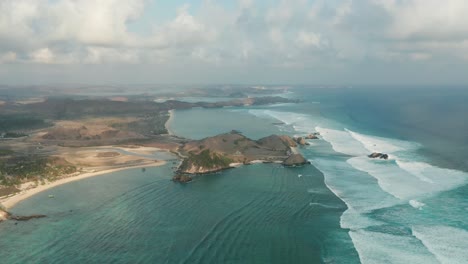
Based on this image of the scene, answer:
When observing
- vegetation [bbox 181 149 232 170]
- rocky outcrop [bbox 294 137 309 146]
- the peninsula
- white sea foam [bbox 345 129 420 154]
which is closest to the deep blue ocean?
vegetation [bbox 181 149 232 170]

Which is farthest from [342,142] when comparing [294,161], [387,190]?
[387,190]

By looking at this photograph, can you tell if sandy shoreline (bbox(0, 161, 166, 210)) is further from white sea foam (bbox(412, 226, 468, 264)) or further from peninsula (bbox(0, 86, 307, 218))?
white sea foam (bbox(412, 226, 468, 264))

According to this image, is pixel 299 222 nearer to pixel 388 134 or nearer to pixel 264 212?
pixel 264 212

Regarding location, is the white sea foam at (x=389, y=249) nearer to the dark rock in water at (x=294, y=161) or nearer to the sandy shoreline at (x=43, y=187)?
the dark rock in water at (x=294, y=161)

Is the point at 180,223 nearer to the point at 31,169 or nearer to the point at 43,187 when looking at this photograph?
the point at 43,187

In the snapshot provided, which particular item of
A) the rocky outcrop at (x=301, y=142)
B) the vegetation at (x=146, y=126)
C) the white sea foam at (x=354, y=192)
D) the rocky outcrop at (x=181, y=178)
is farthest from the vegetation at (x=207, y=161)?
the vegetation at (x=146, y=126)
